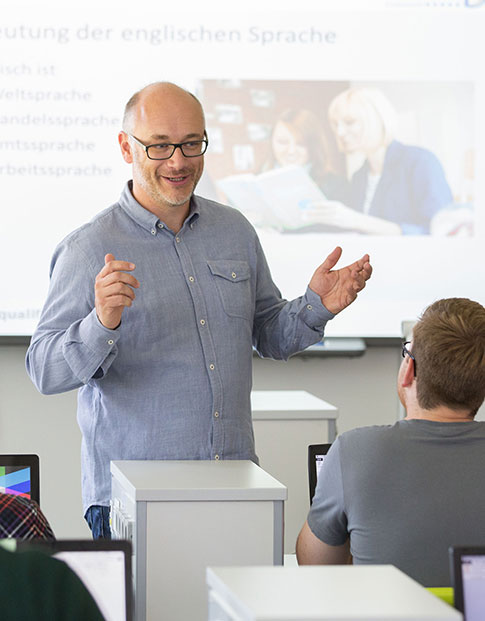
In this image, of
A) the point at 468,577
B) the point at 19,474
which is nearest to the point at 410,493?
the point at 468,577

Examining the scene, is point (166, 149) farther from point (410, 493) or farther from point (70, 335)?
point (410, 493)

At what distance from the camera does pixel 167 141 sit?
2.40 metres

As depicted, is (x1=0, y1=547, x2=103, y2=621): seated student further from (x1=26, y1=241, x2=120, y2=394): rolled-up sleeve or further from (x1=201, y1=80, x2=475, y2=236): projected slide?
(x1=201, y1=80, x2=475, y2=236): projected slide

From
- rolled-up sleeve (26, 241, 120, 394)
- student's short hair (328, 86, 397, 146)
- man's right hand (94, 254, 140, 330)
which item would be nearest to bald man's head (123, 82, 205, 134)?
rolled-up sleeve (26, 241, 120, 394)

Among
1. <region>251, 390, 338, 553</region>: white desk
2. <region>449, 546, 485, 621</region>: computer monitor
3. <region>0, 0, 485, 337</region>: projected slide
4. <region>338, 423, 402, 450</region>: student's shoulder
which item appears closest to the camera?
<region>449, 546, 485, 621</region>: computer monitor

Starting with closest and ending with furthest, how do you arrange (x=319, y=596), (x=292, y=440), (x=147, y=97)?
(x=319, y=596) < (x=147, y=97) < (x=292, y=440)

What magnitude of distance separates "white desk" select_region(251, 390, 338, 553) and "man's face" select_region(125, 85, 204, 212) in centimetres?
146

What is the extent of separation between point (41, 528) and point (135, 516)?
0.32 metres

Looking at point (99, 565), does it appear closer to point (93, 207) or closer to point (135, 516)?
point (135, 516)

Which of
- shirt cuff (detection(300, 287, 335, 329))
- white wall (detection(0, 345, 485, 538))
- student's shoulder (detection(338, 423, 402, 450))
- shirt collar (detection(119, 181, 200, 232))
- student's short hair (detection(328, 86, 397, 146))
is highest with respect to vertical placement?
student's short hair (detection(328, 86, 397, 146))

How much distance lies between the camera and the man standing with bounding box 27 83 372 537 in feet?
7.67

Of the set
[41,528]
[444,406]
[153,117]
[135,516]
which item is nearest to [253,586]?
[41,528]

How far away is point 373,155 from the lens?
468 centimetres

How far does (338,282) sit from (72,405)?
243 cm
